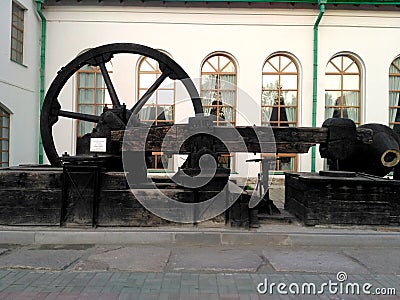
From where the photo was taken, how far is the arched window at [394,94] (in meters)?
13.8

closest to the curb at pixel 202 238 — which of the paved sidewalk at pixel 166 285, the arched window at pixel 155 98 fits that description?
the paved sidewalk at pixel 166 285

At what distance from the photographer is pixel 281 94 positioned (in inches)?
543

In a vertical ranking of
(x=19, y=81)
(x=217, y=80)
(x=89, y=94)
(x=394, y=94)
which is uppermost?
(x=217, y=80)

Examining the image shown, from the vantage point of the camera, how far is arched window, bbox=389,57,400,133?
45.3ft

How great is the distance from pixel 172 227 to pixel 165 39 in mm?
9065

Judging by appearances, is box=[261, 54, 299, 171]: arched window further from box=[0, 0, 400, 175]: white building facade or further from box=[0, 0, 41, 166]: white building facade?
box=[0, 0, 41, 166]: white building facade

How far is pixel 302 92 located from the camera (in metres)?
13.6

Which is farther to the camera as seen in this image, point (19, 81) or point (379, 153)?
point (19, 81)

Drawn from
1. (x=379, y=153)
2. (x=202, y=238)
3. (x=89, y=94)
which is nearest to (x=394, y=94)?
(x=379, y=153)

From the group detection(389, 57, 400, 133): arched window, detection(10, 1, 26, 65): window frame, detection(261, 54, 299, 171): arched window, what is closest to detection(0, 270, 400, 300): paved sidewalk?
detection(10, 1, 26, 65): window frame

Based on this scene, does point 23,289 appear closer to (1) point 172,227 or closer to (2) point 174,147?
(1) point 172,227

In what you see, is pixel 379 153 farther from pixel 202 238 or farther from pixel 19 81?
pixel 19 81

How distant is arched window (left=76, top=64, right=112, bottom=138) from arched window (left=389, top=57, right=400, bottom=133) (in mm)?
9216

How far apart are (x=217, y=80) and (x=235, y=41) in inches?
53.1
